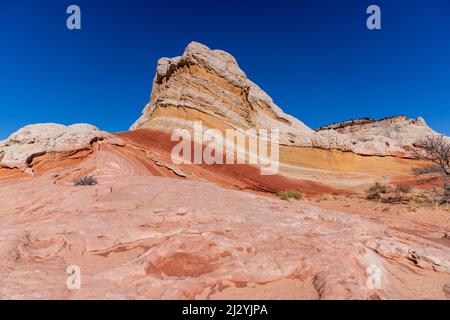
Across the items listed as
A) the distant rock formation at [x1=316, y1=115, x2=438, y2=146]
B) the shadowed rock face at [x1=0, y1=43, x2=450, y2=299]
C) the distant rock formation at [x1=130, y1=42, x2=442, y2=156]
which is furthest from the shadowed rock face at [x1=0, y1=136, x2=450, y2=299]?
the distant rock formation at [x1=316, y1=115, x2=438, y2=146]

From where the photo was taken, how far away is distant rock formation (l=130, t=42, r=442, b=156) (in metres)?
22.7

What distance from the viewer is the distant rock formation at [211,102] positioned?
74.4 feet

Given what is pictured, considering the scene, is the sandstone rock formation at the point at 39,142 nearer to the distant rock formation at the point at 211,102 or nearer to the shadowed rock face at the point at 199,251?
the shadowed rock face at the point at 199,251

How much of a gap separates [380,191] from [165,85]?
61.7ft

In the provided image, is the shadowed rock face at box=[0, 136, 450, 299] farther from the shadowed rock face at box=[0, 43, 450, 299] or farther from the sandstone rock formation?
the sandstone rock formation

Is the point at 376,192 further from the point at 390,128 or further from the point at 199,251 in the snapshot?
the point at 390,128

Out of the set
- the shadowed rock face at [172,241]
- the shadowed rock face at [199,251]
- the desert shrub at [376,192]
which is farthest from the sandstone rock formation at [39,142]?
the desert shrub at [376,192]

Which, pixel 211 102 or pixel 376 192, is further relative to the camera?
pixel 211 102

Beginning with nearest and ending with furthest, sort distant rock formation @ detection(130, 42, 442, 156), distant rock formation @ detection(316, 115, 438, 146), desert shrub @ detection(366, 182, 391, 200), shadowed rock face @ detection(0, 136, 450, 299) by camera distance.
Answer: shadowed rock face @ detection(0, 136, 450, 299) < desert shrub @ detection(366, 182, 391, 200) < distant rock formation @ detection(130, 42, 442, 156) < distant rock formation @ detection(316, 115, 438, 146)

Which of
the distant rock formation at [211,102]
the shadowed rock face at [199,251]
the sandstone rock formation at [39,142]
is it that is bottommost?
the shadowed rock face at [199,251]

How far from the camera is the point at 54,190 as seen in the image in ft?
25.0

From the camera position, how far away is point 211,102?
2341 centimetres

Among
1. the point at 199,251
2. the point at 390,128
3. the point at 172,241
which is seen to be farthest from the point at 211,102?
the point at 390,128

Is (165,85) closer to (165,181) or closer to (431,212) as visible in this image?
(165,181)
